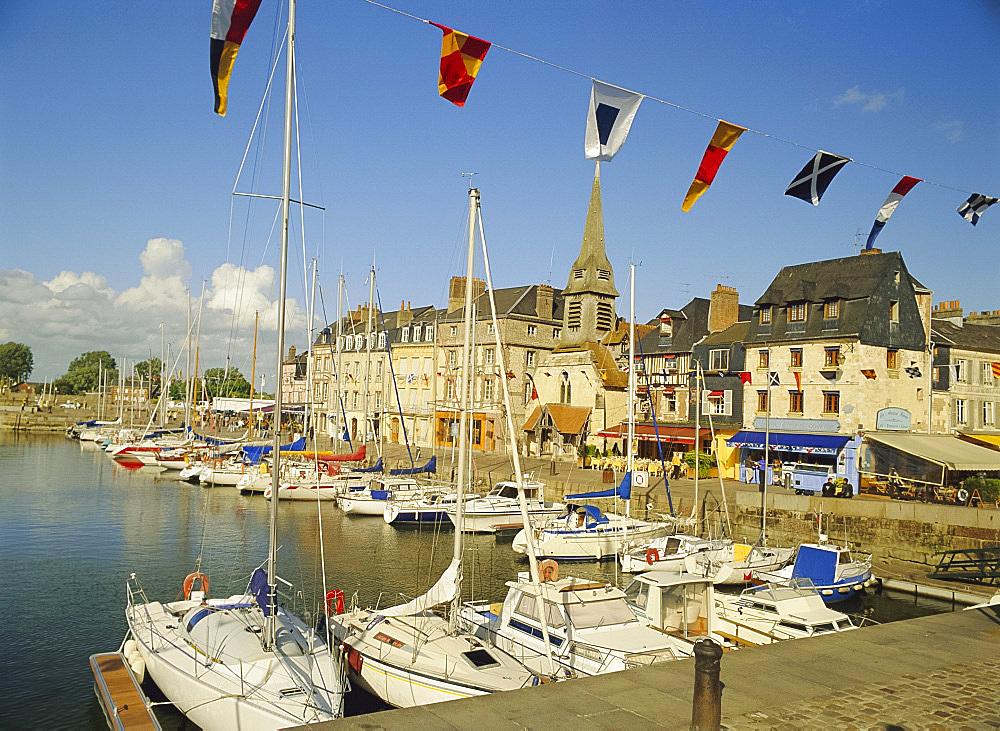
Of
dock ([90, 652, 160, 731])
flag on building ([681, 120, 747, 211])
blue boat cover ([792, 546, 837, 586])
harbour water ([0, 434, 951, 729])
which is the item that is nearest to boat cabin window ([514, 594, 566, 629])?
harbour water ([0, 434, 951, 729])

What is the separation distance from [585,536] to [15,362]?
16302cm

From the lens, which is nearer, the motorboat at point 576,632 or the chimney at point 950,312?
the motorboat at point 576,632

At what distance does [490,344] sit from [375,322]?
2375 centimetres

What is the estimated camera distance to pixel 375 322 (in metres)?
78.1

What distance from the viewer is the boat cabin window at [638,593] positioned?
1780 centimetres

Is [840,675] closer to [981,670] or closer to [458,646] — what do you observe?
[981,670]

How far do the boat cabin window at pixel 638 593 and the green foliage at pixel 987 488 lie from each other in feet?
62.8

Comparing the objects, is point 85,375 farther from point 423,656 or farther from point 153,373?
point 423,656

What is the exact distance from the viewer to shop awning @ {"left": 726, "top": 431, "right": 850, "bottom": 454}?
35406 mm

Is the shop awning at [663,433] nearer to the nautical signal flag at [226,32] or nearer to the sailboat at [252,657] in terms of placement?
the sailboat at [252,657]

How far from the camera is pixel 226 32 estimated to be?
12562 millimetres

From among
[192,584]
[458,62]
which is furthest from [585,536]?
[458,62]

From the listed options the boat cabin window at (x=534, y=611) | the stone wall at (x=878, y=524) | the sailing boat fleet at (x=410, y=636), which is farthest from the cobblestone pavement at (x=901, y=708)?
the stone wall at (x=878, y=524)

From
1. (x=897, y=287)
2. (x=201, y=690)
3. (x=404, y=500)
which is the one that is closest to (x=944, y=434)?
(x=897, y=287)
